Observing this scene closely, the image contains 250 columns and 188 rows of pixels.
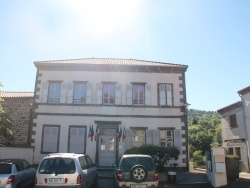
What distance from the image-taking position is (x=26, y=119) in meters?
18.2

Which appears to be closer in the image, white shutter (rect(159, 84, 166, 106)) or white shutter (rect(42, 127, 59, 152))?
→ white shutter (rect(42, 127, 59, 152))

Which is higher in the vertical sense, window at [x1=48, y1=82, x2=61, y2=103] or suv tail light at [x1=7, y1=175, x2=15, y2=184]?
window at [x1=48, y1=82, x2=61, y2=103]

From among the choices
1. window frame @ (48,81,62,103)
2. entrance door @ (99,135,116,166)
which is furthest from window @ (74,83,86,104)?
entrance door @ (99,135,116,166)

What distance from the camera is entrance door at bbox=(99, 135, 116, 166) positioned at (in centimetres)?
1720

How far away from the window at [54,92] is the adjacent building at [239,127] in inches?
566

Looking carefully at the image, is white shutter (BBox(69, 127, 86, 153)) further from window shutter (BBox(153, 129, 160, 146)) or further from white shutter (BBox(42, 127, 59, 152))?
window shutter (BBox(153, 129, 160, 146))

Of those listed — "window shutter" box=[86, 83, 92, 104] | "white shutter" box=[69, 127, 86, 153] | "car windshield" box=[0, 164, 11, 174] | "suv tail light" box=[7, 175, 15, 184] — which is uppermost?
"window shutter" box=[86, 83, 92, 104]

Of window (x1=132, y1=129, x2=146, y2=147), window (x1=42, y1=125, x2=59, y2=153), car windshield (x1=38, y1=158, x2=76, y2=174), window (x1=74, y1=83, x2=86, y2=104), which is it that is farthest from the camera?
window (x1=74, y1=83, x2=86, y2=104)

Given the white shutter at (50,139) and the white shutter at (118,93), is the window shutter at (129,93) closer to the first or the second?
the white shutter at (118,93)

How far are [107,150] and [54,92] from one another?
6.20 metres

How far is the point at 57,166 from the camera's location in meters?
7.82

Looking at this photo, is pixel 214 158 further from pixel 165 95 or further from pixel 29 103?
pixel 29 103

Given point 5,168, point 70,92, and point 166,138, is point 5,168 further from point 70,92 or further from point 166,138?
point 166,138

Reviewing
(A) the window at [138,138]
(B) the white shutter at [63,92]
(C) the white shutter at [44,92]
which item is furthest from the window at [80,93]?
(A) the window at [138,138]
